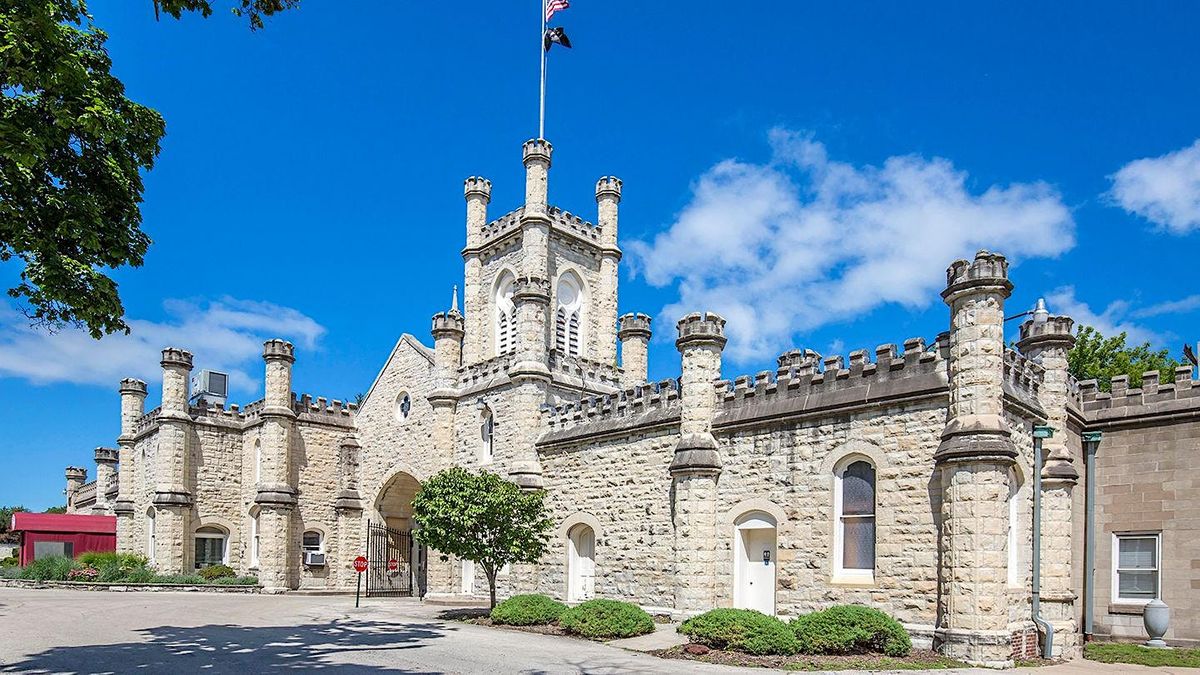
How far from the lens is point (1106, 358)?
30.2 metres

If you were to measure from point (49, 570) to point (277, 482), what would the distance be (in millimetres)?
8498

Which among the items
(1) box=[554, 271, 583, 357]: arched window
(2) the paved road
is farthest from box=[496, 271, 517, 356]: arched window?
(2) the paved road

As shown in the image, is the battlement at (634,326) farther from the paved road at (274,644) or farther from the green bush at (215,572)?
the green bush at (215,572)

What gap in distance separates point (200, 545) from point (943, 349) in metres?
31.1

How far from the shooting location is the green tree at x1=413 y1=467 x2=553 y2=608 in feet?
68.6

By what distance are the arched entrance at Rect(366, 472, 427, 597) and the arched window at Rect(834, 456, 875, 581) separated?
59.8 feet

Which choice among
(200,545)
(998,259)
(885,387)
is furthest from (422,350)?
(998,259)

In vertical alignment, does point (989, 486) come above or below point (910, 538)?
above

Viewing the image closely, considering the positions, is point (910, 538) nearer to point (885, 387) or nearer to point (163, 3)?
point (885, 387)

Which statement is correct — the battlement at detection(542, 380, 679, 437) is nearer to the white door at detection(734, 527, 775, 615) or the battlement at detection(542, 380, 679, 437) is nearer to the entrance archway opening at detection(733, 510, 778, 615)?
the entrance archway opening at detection(733, 510, 778, 615)

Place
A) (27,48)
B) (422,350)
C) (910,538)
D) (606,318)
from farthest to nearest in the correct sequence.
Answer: (606,318), (422,350), (910,538), (27,48)

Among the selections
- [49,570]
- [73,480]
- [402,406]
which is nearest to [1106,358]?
[402,406]

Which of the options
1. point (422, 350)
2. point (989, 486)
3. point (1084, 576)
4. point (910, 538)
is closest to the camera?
point (989, 486)

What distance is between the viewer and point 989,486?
14344mm
